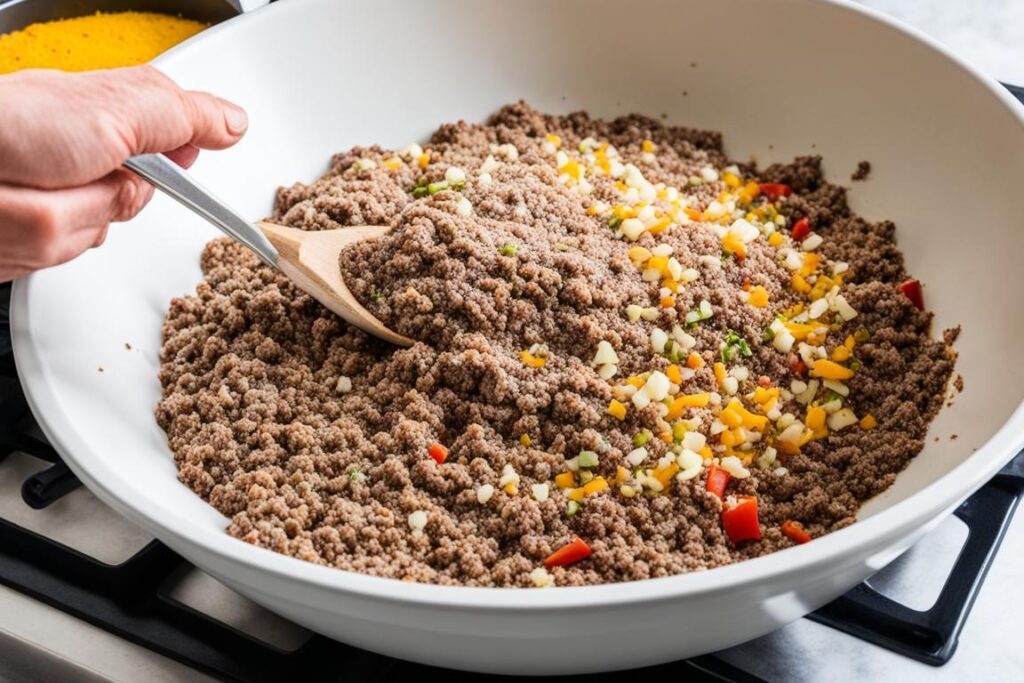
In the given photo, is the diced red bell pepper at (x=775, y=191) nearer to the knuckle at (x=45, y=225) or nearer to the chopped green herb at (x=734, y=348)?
the chopped green herb at (x=734, y=348)

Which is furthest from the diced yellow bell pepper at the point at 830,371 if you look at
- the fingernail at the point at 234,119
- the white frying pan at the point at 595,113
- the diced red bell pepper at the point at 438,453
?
the fingernail at the point at 234,119

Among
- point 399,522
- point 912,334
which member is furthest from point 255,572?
point 912,334

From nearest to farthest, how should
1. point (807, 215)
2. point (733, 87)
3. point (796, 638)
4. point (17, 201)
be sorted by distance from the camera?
point (17, 201), point (796, 638), point (807, 215), point (733, 87)

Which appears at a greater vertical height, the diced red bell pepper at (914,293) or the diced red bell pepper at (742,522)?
the diced red bell pepper at (914,293)

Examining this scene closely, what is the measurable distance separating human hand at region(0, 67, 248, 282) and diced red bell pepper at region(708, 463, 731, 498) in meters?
0.71

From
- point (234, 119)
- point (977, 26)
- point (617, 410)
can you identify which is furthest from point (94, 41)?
point (977, 26)

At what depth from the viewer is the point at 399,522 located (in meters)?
1.04

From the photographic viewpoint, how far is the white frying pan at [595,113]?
0.78 meters

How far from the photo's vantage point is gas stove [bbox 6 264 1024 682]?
3.27ft

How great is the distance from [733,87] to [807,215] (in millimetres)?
281

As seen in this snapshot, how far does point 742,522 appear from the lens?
1.04 m

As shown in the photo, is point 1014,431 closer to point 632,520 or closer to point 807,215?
point 632,520

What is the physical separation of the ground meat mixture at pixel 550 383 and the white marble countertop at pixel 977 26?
2.66ft

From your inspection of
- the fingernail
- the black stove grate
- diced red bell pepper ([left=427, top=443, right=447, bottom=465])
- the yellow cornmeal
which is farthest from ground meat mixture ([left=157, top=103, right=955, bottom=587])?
the yellow cornmeal
